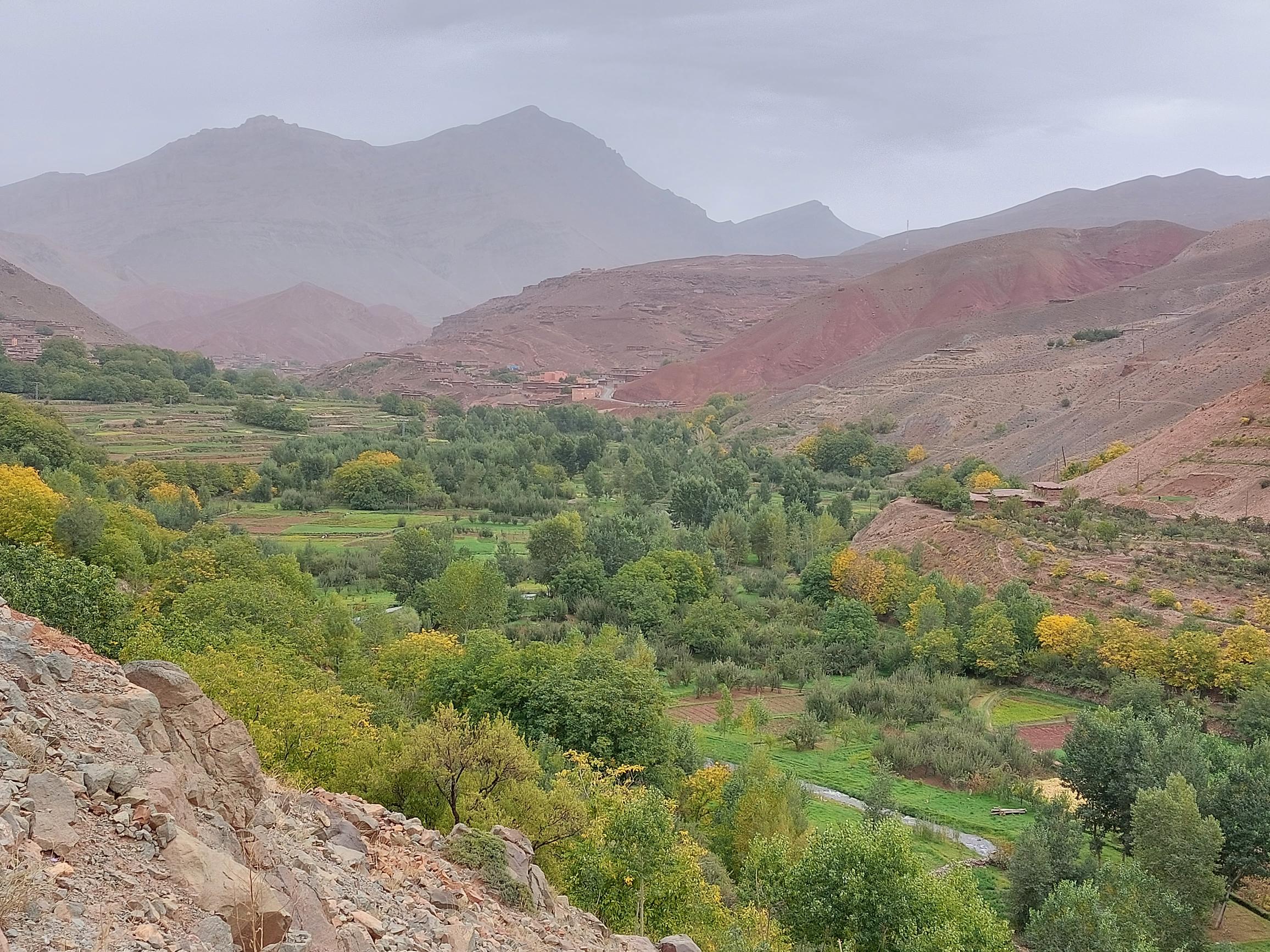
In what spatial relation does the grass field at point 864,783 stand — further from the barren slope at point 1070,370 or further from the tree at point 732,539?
the barren slope at point 1070,370

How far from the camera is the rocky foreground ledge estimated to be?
620cm

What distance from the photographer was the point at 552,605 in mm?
39844

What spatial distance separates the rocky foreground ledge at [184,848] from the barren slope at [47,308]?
124 m

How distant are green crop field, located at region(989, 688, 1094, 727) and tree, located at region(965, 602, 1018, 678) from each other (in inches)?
36.8

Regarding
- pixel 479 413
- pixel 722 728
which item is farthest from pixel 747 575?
pixel 479 413

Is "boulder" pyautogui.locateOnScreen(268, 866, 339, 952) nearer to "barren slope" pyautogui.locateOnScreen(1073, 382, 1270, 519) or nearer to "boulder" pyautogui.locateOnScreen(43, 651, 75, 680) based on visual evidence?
"boulder" pyautogui.locateOnScreen(43, 651, 75, 680)

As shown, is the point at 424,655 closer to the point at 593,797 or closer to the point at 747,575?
the point at 593,797

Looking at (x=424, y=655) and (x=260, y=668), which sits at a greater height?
(x=260, y=668)

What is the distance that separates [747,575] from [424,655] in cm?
2319

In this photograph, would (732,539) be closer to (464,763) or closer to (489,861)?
(464,763)

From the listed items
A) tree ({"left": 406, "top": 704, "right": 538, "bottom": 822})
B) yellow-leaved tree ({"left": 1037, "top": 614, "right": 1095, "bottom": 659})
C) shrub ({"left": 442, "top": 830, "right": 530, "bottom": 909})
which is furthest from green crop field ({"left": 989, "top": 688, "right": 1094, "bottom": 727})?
shrub ({"left": 442, "top": 830, "right": 530, "bottom": 909})

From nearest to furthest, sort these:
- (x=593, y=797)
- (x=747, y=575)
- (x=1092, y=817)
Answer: (x=593, y=797) → (x=1092, y=817) → (x=747, y=575)

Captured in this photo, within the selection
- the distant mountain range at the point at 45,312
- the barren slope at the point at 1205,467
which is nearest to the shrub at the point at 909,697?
the barren slope at the point at 1205,467

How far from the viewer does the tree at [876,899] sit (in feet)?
45.6
